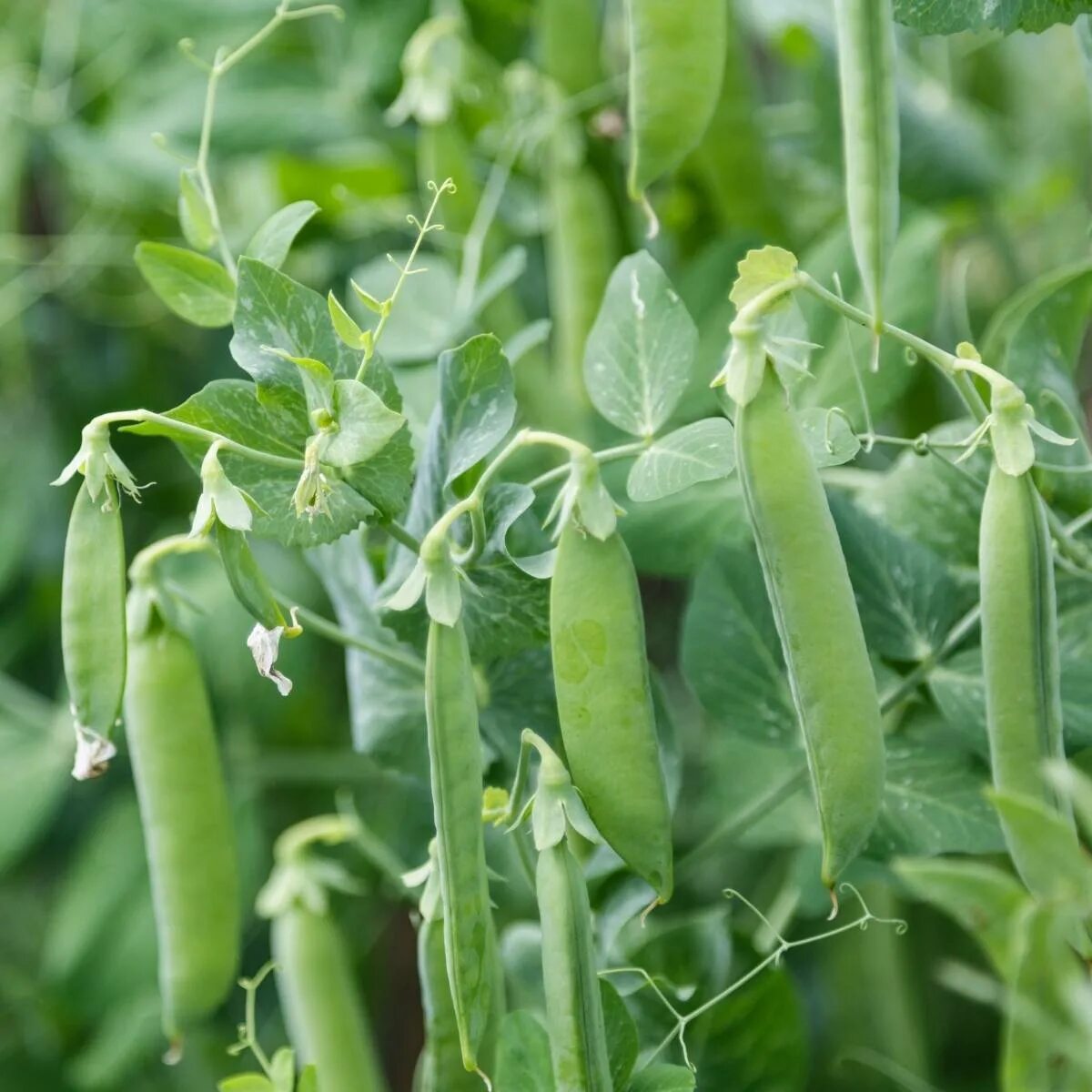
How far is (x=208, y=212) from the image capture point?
687mm

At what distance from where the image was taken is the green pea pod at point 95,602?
535 millimetres

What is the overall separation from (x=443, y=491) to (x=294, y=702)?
645 mm

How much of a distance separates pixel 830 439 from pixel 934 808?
0.69 ft

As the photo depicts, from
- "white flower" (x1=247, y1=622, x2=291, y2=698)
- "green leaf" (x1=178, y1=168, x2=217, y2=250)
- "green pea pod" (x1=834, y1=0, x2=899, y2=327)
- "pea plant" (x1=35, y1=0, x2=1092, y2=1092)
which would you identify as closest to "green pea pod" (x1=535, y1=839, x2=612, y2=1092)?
"pea plant" (x1=35, y1=0, x2=1092, y2=1092)

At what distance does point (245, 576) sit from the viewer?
20.6 inches

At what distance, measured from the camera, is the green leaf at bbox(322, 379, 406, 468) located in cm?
52

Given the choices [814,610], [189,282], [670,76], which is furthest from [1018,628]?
[189,282]

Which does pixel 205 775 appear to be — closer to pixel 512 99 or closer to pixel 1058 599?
pixel 1058 599

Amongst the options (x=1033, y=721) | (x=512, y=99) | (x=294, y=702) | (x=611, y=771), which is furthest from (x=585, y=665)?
(x=294, y=702)

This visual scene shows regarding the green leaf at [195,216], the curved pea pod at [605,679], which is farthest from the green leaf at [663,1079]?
the green leaf at [195,216]

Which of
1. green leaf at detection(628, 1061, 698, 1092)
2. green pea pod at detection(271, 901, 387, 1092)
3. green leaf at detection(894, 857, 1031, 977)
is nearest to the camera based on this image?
green leaf at detection(894, 857, 1031, 977)

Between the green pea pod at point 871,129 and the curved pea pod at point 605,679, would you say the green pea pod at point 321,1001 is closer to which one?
the curved pea pod at point 605,679

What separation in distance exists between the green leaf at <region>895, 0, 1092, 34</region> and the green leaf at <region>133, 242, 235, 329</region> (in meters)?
0.34

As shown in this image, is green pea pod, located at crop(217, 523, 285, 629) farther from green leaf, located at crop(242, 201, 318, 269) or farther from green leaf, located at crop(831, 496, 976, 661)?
green leaf, located at crop(831, 496, 976, 661)
